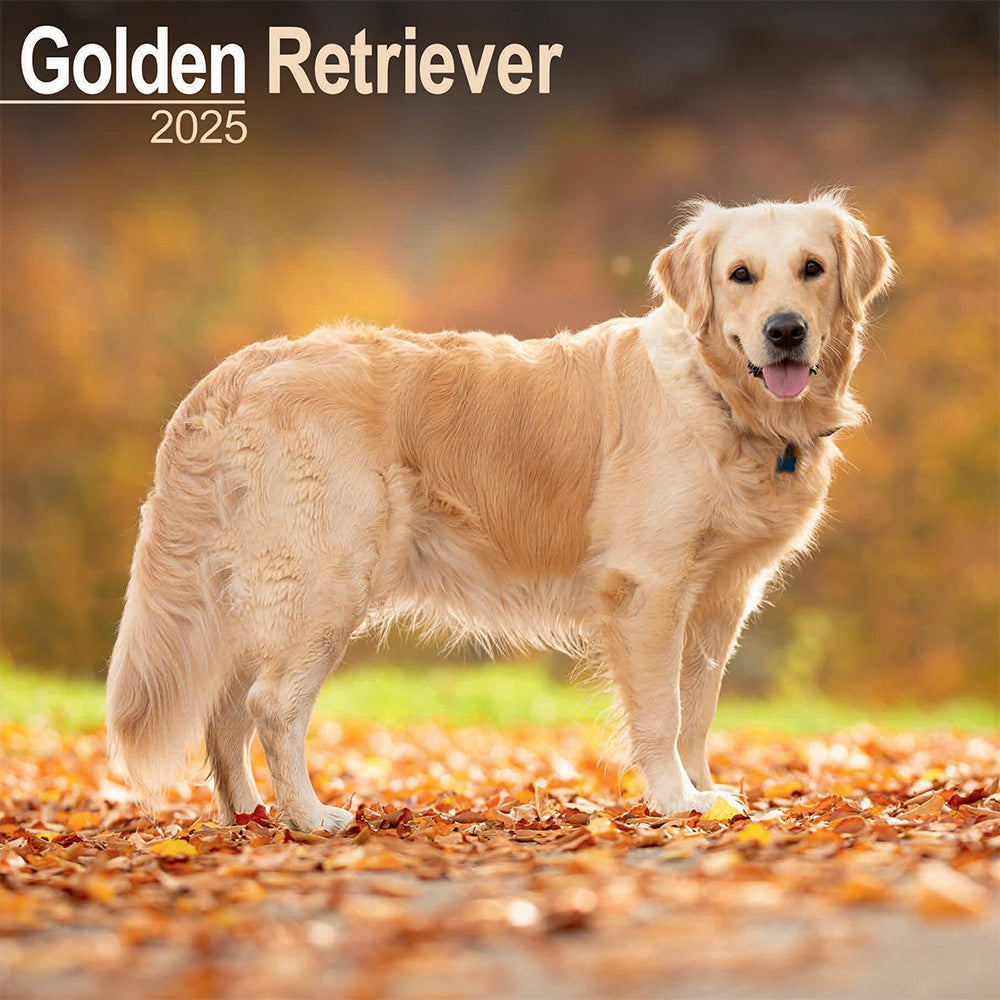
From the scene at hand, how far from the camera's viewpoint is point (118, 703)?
4309 millimetres

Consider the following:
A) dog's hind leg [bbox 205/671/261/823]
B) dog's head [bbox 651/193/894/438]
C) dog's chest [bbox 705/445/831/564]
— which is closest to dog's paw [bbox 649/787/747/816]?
dog's chest [bbox 705/445/831/564]

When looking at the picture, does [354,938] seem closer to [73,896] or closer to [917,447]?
[73,896]

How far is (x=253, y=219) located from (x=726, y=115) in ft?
20.0

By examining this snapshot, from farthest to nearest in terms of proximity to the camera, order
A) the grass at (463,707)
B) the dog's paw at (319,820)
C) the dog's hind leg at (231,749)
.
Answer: the grass at (463,707) → the dog's hind leg at (231,749) → the dog's paw at (319,820)

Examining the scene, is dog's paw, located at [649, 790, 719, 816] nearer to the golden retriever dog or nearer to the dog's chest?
the golden retriever dog

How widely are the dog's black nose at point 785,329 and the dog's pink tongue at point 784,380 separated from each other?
0.26ft

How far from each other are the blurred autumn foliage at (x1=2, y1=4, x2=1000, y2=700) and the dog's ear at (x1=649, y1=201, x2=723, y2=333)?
29.3 ft

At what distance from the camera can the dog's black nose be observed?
4.09 meters

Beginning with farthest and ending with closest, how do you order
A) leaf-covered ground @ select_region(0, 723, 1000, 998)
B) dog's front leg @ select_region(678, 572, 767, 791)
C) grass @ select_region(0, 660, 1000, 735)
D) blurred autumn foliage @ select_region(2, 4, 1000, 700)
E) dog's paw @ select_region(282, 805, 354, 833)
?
blurred autumn foliage @ select_region(2, 4, 1000, 700) < grass @ select_region(0, 660, 1000, 735) < dog's front leg @ select_region(678, 572, 767, 791) < dog's paw @ select_region(282, 805, 354, 833) < leaf-covered ground @ select_region(0, 723, 1000, 998)

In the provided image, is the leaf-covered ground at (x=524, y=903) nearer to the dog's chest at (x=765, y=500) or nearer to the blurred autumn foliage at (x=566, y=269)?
the dog's chest at (x=765, y=500)

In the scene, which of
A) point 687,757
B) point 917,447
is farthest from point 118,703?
point 917,447

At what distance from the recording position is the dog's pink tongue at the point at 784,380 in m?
4.15

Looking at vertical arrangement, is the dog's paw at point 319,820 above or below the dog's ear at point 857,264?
below

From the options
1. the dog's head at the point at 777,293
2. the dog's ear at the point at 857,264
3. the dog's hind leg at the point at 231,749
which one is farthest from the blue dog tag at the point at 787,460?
the dog's hind leg at the point at 231,749
